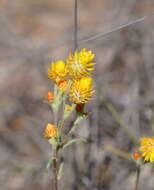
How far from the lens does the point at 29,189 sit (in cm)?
357

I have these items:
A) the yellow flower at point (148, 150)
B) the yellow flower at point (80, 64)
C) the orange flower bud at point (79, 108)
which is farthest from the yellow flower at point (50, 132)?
the yellow flower at point (148, 150)

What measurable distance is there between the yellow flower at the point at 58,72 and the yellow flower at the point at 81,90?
0.30 feet

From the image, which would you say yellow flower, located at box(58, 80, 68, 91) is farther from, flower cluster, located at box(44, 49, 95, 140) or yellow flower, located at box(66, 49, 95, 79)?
yellow flower, located at box(66, 49, 95, 79)

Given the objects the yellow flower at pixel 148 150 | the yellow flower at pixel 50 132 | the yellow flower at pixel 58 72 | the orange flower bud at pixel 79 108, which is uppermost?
the yellow flower at pixel 58 72

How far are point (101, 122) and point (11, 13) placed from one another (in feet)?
9.48

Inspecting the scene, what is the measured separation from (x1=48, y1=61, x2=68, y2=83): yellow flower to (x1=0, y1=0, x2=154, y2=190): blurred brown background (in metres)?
1.26

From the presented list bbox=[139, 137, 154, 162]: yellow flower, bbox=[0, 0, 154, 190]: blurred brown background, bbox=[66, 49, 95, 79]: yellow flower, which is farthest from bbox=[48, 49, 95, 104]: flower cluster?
bbox=[0, 0, 154, 190]: blurred brown background

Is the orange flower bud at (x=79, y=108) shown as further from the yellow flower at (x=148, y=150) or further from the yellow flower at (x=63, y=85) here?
the yellow flower at (x=148, y=150)

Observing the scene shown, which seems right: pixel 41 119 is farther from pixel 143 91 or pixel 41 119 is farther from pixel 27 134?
pixel 143 91

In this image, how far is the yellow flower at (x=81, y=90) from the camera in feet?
5.41

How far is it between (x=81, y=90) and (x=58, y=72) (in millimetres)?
174

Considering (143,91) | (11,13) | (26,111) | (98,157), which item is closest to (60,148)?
(98,157)

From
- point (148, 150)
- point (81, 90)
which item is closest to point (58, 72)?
point (81, 90)

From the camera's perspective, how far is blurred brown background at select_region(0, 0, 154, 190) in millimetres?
3322
